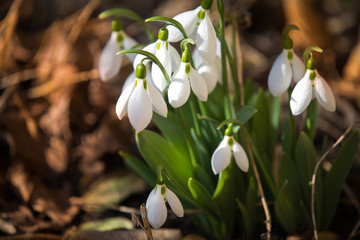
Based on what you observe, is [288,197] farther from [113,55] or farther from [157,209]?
[113,55]

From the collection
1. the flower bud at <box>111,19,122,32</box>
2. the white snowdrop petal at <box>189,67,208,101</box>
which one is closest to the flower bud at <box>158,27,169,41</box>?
the white snowdrop petal at <box>189,67,208,101</box>

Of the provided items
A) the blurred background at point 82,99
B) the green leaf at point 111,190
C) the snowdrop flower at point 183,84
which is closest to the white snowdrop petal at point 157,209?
the snowdrop flower at point 183,84

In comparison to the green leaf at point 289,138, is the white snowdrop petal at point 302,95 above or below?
above

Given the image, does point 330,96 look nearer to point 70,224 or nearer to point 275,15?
point 70,224

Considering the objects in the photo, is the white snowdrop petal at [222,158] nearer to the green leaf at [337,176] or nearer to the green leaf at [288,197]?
the green leaf at [288,197]

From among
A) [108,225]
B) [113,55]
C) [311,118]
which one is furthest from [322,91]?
[108,225]

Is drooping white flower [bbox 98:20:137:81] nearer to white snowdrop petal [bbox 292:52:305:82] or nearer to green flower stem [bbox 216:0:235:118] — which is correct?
green flower stem [bbox 216:0:235:118]
